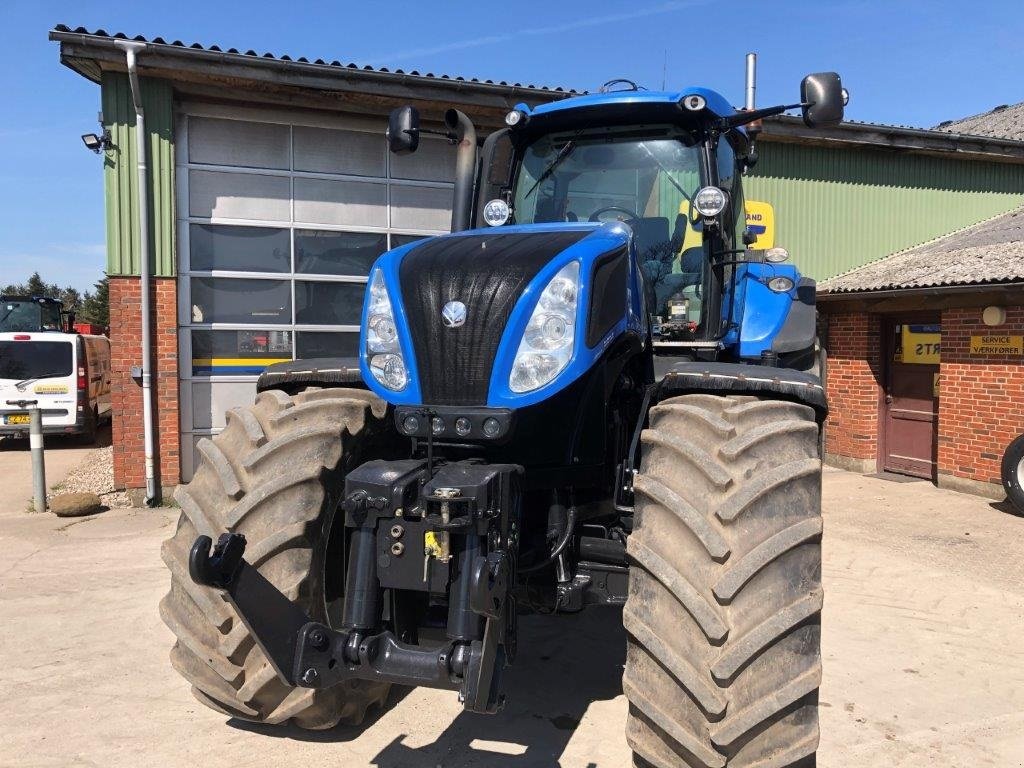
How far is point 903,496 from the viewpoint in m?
9.38

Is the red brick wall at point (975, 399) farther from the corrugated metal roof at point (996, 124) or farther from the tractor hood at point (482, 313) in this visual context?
the tractor hood at point (482, 313)

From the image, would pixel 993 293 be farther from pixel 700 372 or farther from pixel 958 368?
pixel 700 372

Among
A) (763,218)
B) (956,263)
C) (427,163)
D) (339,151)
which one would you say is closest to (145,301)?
(339,151)

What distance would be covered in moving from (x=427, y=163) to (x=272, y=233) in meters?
1.99

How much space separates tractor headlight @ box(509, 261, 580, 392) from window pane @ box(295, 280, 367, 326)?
6774 mm

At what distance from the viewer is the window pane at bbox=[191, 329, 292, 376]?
28.7 feet

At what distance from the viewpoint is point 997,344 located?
358 inches

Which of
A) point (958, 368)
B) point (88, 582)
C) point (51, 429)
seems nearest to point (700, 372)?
point (88, 582)

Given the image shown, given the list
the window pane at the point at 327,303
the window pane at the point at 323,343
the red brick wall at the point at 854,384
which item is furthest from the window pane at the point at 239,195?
the red brick wall at the point at 854,384

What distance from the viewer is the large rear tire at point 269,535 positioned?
2.87 metres

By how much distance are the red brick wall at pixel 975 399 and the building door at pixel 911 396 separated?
446 millimetres

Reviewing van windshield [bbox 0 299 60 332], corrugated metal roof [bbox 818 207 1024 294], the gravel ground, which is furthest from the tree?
corrugated metal roof [bbox 818 207 1024 294]

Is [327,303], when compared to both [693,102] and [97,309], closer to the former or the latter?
[693,102]

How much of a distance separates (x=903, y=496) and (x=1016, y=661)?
5311 millimetres
